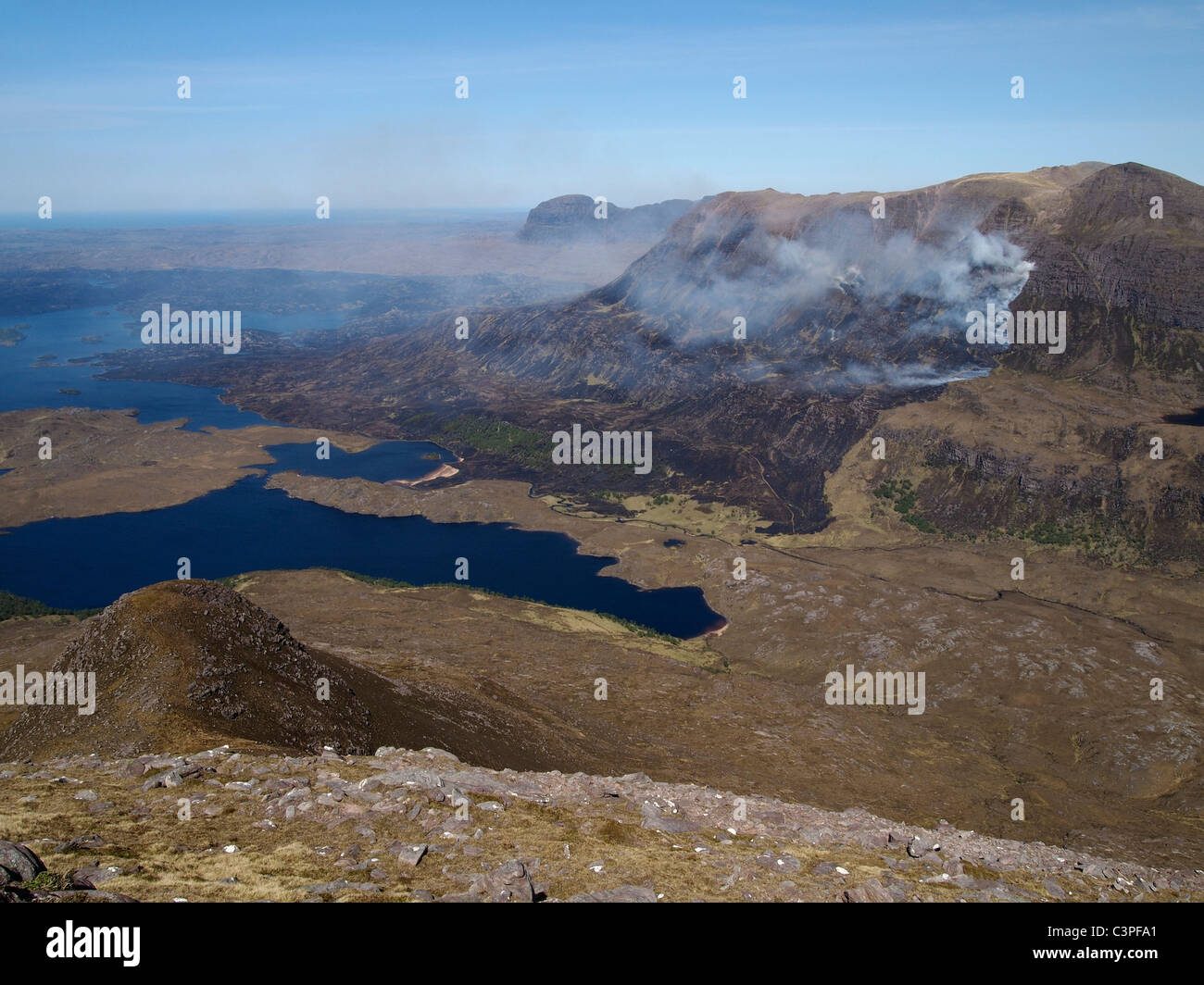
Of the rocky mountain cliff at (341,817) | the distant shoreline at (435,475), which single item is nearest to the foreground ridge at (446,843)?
the rocky mountain cliff at (341,817)

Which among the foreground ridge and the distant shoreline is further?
the distant shoreline

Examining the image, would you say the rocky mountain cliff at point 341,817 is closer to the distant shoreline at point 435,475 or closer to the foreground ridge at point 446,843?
the foreground ridge at point 446,843

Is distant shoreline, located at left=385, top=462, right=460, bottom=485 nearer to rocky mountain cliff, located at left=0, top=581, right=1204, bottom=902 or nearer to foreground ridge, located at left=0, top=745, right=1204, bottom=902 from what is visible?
rocky mountain cliff, located at left=0, top=581, right=1204, bottom=902

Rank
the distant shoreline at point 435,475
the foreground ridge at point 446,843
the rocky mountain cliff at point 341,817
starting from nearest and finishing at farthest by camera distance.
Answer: the foreground ridge at point 446,843
the rocky mountain cliff at point 341,817
the distant shoreline at point 435,475

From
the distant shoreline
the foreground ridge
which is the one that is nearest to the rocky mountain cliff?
the foreground ridge

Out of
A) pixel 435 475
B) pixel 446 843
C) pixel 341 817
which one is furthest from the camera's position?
pixel 435 475

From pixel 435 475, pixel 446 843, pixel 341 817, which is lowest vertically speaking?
pixel 435 475

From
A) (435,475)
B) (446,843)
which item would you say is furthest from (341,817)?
(435,475)

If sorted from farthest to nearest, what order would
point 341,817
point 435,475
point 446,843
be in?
1. point 435,475
2. point 341,817
3. point 446,843

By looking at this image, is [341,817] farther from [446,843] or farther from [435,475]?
[435,475]

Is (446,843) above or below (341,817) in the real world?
below

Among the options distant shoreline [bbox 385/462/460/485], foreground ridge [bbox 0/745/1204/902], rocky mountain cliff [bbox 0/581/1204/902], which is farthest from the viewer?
distant shoreline [bbox 385/462/460/485]

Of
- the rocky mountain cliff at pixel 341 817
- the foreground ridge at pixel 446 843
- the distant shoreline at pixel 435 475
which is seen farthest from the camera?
the distant shoreline at pixel 435 475
